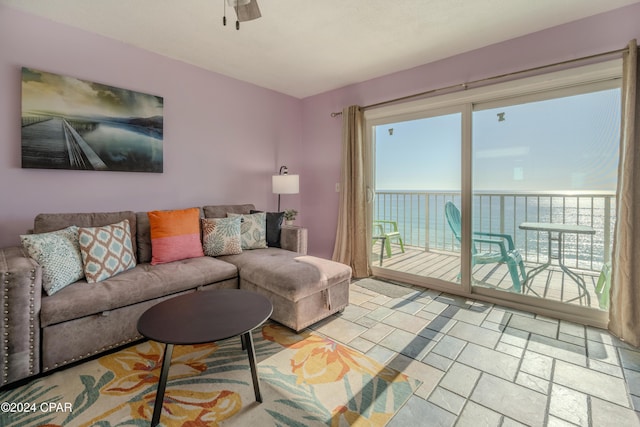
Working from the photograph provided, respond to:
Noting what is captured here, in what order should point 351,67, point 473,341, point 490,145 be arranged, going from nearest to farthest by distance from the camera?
point 473,341
point 490,145
point 351,67

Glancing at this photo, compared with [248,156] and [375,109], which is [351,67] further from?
[248,156]

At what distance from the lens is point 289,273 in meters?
2.29

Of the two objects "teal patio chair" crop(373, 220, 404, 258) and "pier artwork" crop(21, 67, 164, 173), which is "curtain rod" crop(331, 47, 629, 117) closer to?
"teal patio chair" crop(373, 220, 404, 258)

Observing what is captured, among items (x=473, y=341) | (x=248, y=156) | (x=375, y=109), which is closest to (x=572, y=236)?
(x=473, y=341)

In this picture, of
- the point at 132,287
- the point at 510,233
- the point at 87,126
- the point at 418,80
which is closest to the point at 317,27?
the point at 418,80

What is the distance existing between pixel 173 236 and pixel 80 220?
0.68 m

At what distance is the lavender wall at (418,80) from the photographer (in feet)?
7.43

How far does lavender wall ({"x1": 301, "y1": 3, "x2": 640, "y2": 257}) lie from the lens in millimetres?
2264

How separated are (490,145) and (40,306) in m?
3.69

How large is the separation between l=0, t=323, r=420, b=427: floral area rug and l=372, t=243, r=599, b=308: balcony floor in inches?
69.0

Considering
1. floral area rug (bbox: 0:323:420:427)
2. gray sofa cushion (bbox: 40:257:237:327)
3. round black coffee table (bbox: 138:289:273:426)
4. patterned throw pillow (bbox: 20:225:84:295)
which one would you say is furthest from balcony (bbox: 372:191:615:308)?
patterned throw pillow (bbox: 20:225:84:295)

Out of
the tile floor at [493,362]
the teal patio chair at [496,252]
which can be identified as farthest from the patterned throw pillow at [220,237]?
the teal patio chair at [496,252]

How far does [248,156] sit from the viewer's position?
12.5 feet

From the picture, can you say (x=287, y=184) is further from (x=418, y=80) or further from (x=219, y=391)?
(x=219, y=391)
